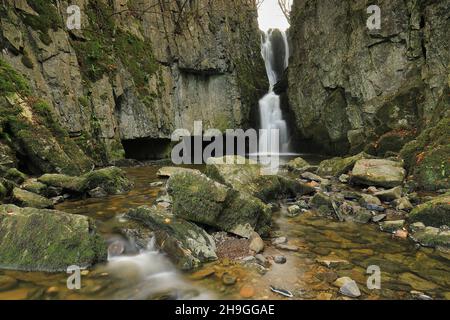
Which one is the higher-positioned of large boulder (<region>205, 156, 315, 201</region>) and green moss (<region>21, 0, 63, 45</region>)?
green moss (<region>21, 0, 63, 45</region>)

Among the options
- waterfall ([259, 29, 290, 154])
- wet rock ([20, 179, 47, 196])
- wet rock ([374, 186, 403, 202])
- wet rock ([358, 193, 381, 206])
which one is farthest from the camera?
waterfall ([259, 29, 290, 154])

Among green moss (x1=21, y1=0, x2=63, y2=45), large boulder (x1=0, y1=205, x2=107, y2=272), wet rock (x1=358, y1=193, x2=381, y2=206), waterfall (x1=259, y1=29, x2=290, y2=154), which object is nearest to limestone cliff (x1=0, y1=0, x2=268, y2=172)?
green moss (x1=21, y1=0, x2=63, y2=45)

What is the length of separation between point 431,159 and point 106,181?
28.2ft

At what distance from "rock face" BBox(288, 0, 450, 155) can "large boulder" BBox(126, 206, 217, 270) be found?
10282 mm

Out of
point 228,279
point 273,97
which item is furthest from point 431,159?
point 273,97

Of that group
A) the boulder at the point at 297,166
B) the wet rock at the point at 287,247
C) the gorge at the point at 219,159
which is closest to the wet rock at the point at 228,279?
the gorge at the point at 219,159

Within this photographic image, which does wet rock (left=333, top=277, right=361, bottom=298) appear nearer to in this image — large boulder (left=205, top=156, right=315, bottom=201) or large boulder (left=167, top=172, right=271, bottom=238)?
large boulder (left=167, top=172, right=271, bottom=238)

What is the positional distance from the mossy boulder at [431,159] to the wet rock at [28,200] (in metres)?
8.87

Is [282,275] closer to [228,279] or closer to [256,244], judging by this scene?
[228,279]

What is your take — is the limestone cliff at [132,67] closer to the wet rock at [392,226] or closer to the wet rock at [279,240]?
the wet rock at [279,240]

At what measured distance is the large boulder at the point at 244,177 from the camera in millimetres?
7352

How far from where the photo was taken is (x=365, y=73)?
17.6 metres

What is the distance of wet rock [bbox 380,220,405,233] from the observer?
591 centimetres
